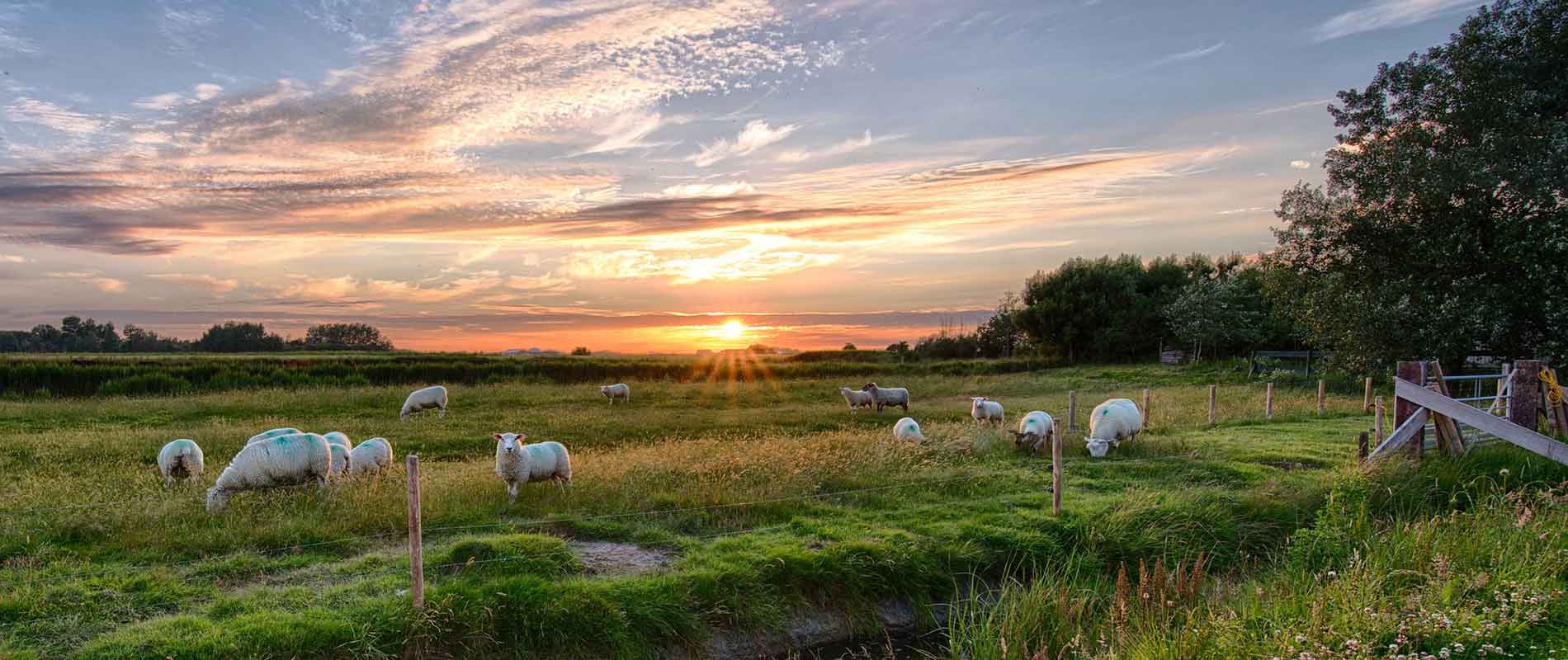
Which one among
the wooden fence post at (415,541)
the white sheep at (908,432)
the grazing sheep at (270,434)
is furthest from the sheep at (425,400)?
the wooden fence post at (415,541)

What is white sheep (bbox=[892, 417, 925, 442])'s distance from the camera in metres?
16.3

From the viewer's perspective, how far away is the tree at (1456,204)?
73.9 ft

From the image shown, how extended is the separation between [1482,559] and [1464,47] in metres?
23.4

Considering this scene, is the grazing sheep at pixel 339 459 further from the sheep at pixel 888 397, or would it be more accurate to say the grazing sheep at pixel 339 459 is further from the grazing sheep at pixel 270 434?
the sheep at pixel 888 397

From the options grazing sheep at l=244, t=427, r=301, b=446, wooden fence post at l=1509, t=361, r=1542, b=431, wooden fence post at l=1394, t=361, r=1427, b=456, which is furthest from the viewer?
wooden fence post at l=1509, t=361, r=1542, b=431

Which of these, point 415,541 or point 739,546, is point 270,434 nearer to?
point 415,541

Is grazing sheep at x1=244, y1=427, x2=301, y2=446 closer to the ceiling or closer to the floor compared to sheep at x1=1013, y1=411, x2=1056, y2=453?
closer to the ceiling

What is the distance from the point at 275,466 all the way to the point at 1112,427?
1435 cm

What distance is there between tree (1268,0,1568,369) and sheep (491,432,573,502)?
2547 centimetres

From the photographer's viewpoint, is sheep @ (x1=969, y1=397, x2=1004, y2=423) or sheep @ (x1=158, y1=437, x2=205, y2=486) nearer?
sheep @ (x1=158, y1=437, x2=205, y2=486)

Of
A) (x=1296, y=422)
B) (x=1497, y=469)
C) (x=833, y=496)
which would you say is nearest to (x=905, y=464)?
(x=833, y=496)

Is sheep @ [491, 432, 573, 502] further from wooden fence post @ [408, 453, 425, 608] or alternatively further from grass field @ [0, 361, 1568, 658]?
wooden fence post @ [408, 453, 425, 608]

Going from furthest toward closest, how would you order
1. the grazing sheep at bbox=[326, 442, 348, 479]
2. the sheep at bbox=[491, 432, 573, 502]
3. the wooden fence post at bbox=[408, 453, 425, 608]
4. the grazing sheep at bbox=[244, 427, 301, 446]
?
the grazing sheep at bbox=[326, 442, 348, 479], the grazing sheep at bbox=[244, 427, 301, 446], the sheep at bbox=[491, 432, 573, 502], the wooden fence post at bbox=[408, 453, 425, 608]

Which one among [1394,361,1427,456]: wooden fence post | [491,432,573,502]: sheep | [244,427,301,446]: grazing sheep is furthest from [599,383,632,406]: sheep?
[1394,361,1427,456]: wooden fence post
